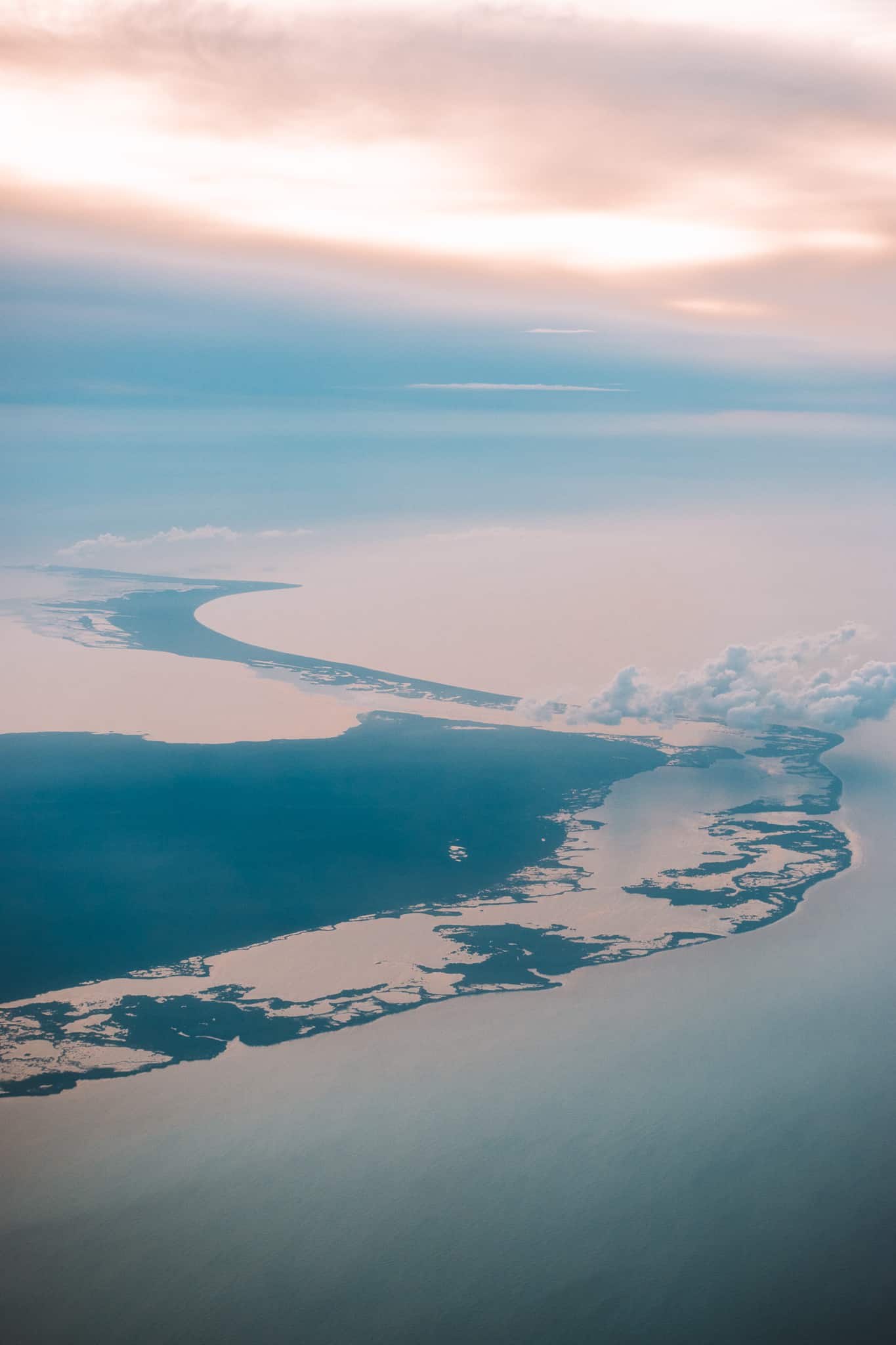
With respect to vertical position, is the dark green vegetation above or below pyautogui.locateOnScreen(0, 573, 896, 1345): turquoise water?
above

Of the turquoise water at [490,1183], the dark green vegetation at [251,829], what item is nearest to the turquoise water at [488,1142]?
the turquoise water at [490,1183]

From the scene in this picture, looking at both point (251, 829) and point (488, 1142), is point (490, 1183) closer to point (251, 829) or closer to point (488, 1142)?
point (488, 1142)

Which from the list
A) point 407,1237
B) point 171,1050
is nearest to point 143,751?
point 171,1050

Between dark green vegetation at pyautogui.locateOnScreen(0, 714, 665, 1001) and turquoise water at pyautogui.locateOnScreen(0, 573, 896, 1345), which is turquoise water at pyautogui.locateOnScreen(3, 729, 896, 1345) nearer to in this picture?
turquoise water at pyautogui.locateOnScreen(0, 573, 896, 1345)

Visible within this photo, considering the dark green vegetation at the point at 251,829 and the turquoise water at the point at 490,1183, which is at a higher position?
the dark green vegetation at the point at 251,829

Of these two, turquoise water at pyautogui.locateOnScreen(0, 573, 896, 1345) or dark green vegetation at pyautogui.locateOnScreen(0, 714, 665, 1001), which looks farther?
dark green vegetation at pyautogui.locateOnScreen(0, 714, 665, 1001)

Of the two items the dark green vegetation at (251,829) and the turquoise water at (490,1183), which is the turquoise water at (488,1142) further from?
the dark green vegetation at (251,829)

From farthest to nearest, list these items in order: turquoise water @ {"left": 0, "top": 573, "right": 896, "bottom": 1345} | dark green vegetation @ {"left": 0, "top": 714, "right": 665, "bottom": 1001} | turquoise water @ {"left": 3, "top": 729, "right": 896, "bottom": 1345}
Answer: dark green vegetation @ {"left": 0, "top": 714, "right": 665, "bottom": 1001} < turquoise water @ {"left": 0, "top": 573, "right": 896, "bottom": 1345} < turquoise water @ {"left": 3, "top": 729, "right": 896, "bottom": 1345}

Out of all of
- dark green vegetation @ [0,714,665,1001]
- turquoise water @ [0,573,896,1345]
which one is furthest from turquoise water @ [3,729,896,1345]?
dark green vegetation @ [0,714,665,1001]
